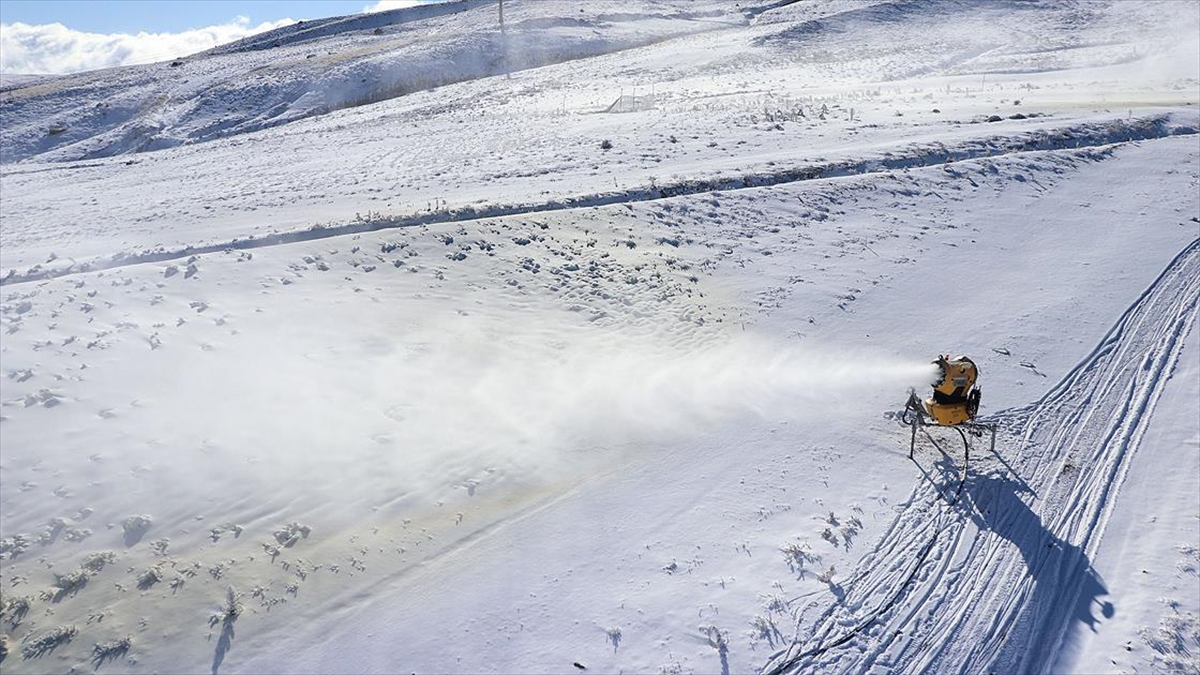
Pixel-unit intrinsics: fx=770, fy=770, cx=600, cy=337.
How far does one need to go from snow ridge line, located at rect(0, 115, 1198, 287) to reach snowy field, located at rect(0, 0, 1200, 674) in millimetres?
131

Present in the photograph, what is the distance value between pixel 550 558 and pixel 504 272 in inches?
310

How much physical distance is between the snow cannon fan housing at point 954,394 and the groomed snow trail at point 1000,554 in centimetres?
90

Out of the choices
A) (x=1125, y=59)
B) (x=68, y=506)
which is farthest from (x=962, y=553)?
(x=1125, y=59)

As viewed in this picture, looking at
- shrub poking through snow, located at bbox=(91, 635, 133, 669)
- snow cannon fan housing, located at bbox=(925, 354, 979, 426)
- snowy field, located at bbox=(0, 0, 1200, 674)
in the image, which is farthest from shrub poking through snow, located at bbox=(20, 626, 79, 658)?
snow cannon fan housing, located at bbox=(925, 354, 979, 426)

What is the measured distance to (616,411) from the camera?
10641 millimetres

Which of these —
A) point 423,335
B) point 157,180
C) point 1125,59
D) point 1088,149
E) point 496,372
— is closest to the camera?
point 496,372

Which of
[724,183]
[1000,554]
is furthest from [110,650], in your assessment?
[724,183]

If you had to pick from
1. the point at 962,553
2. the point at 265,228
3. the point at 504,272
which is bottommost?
the point at 962,553

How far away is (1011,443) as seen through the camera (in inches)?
390

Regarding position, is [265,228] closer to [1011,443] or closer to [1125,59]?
[1011,443]

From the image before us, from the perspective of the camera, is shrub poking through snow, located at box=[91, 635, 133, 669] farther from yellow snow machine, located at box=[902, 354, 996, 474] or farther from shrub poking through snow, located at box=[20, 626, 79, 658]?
yellow snow machine, located at box=[902, 354, 996, 474]

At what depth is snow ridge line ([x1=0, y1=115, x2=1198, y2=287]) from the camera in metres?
14.8

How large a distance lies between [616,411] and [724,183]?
34.7 feet

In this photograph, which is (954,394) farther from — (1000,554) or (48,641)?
(48,641)
